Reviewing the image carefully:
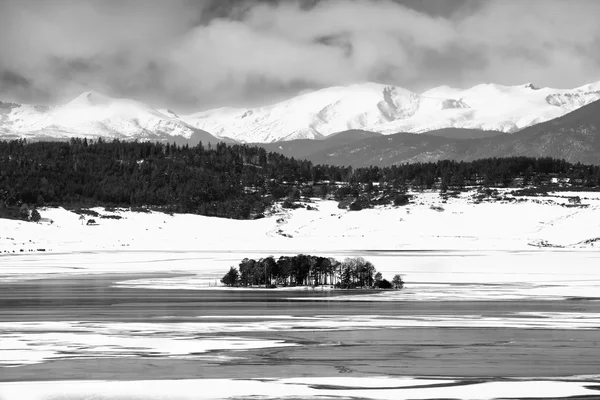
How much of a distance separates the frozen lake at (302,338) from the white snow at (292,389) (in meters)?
0.07

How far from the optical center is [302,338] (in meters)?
45.6

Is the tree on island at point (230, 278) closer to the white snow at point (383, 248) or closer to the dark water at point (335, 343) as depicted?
the white snow at point (383, 248)

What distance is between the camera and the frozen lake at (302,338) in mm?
33875

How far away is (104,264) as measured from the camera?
11181 centimetres

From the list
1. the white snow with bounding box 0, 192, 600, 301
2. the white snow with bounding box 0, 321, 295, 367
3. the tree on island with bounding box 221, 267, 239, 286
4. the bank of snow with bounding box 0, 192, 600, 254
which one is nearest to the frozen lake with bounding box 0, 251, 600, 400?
the white snow with bounding box 0, 321, 295, 367

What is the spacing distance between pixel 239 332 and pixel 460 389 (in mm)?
17605

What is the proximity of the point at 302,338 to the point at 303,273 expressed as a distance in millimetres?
40188

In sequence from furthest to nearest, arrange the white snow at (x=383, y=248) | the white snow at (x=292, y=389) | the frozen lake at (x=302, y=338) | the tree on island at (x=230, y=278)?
the tree on island at (x=230, y=278) < the white snow at (x=383, y=248) < the frozen lake at (x=302, y=338) < the white snow at (x=292, y=389)

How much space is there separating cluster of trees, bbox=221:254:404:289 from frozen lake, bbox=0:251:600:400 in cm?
405

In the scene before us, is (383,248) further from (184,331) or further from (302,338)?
(302,338)

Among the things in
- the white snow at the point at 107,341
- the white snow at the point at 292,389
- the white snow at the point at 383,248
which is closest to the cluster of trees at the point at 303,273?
the white snow at the point at 383,248

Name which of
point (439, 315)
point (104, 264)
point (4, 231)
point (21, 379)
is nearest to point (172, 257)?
point (104, 264)

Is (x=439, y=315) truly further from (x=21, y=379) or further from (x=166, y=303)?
(x=21, y=379)

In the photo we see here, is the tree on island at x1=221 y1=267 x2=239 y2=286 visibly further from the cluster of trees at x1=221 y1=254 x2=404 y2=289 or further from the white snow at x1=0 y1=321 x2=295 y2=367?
the white snow at x1=0 y1=321 x2=295 y2=367
